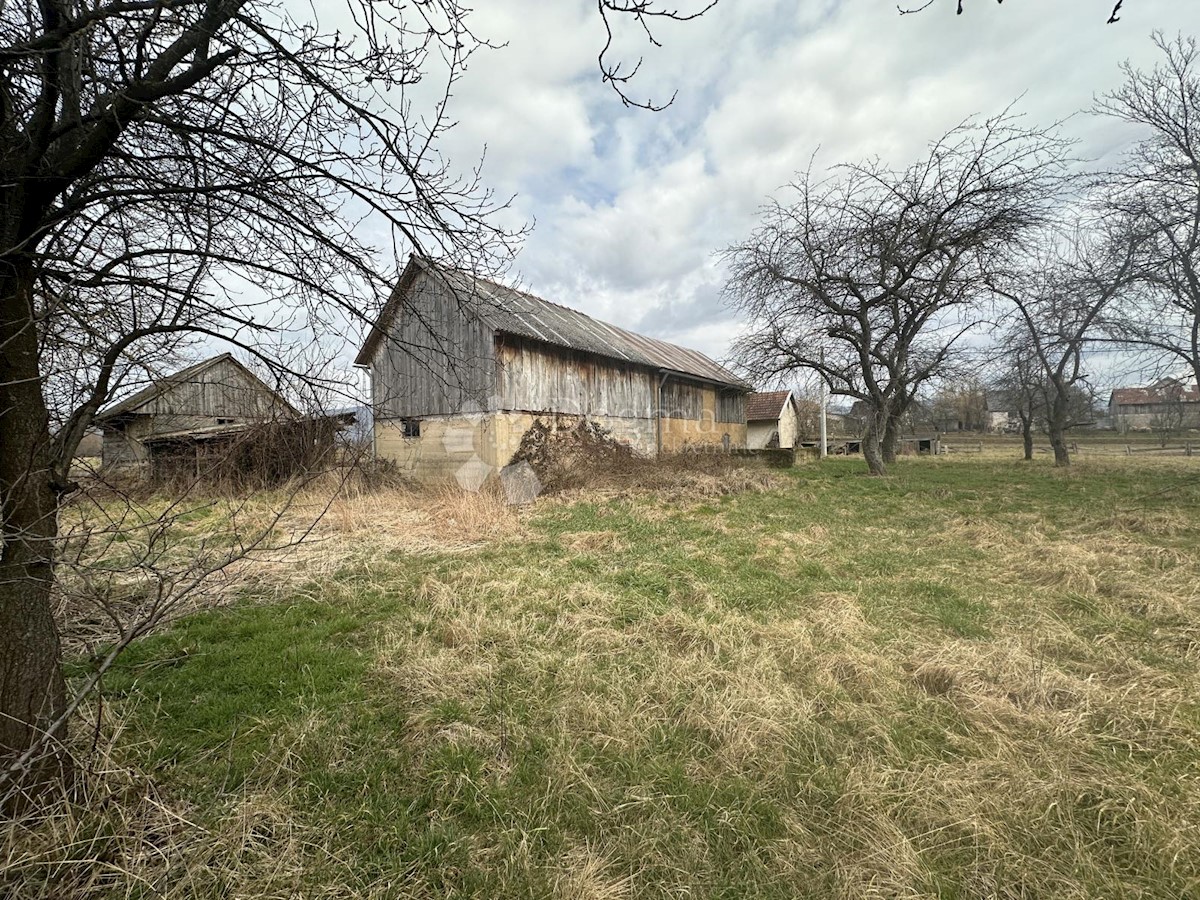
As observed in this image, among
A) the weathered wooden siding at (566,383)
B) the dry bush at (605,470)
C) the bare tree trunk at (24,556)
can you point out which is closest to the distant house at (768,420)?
the weathered wooden siding at (566,383)

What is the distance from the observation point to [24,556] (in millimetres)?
2047

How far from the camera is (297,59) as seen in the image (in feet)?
7.42

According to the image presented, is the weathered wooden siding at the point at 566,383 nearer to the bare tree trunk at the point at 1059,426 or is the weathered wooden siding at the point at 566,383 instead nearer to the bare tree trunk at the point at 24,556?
the bare tree trunk at the point at 24,556

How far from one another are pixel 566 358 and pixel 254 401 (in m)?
11.2

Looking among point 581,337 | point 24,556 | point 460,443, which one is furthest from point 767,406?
point 24,556

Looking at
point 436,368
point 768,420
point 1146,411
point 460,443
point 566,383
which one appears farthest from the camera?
point 1146,411

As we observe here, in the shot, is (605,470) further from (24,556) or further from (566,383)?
(24,556)

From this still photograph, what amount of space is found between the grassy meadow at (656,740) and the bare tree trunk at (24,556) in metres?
0.34

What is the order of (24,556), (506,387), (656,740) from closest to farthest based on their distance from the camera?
(24,556)
(656,740)
(506,387)

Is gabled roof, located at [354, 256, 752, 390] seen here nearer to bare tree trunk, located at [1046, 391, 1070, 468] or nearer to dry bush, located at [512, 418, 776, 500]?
dry bush, located at [512, 418, 776, 500]

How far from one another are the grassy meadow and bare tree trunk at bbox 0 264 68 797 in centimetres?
34

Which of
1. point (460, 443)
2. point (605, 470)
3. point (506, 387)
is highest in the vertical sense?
point (506, 387)

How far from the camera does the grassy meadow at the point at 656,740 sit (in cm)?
191

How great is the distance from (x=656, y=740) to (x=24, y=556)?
308 centimetres
